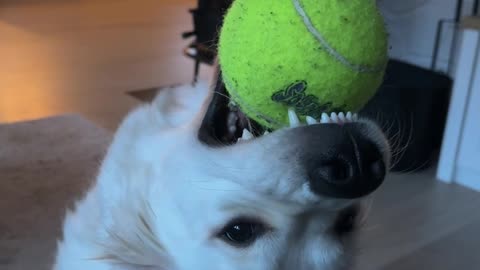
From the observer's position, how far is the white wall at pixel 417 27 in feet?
9.20

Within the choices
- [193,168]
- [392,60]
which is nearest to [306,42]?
[193,168]

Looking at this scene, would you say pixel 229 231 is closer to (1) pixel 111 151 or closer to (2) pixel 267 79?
(2) pixel 267 79

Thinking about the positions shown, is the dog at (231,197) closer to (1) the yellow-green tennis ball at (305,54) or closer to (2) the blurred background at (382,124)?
(1) the yellow-green tennis ball at (305,54)

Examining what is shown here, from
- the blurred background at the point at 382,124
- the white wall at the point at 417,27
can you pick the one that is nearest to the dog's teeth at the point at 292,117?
the blurred background at the point at 382,124

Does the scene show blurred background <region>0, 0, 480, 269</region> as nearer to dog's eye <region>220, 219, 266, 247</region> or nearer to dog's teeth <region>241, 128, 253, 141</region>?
dog's teeth <region>241, 128, 253, 141</region>

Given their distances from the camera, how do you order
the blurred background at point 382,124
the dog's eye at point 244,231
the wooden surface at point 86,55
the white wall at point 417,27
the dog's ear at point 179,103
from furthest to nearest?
the wooden surface at point 86,55 → the white wall at point 417,27 → the blurred background at point 382,124 → the dog's ear at point 179,103 → the dog's eye at point 244,231

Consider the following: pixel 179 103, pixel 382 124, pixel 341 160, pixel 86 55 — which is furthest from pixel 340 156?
pixel 86 55

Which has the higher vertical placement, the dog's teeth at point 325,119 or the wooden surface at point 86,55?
the dog's teeth at point 325,119

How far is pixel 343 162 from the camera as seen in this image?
72cm

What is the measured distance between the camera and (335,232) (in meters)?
0.89

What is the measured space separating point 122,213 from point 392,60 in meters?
2.11

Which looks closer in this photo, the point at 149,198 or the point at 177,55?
the point at 149,198

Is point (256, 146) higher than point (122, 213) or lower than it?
higher

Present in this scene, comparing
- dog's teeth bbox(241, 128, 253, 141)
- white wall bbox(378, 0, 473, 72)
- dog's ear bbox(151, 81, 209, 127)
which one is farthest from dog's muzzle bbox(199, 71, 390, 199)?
white wall bbox(378, 0, 473, 72)
